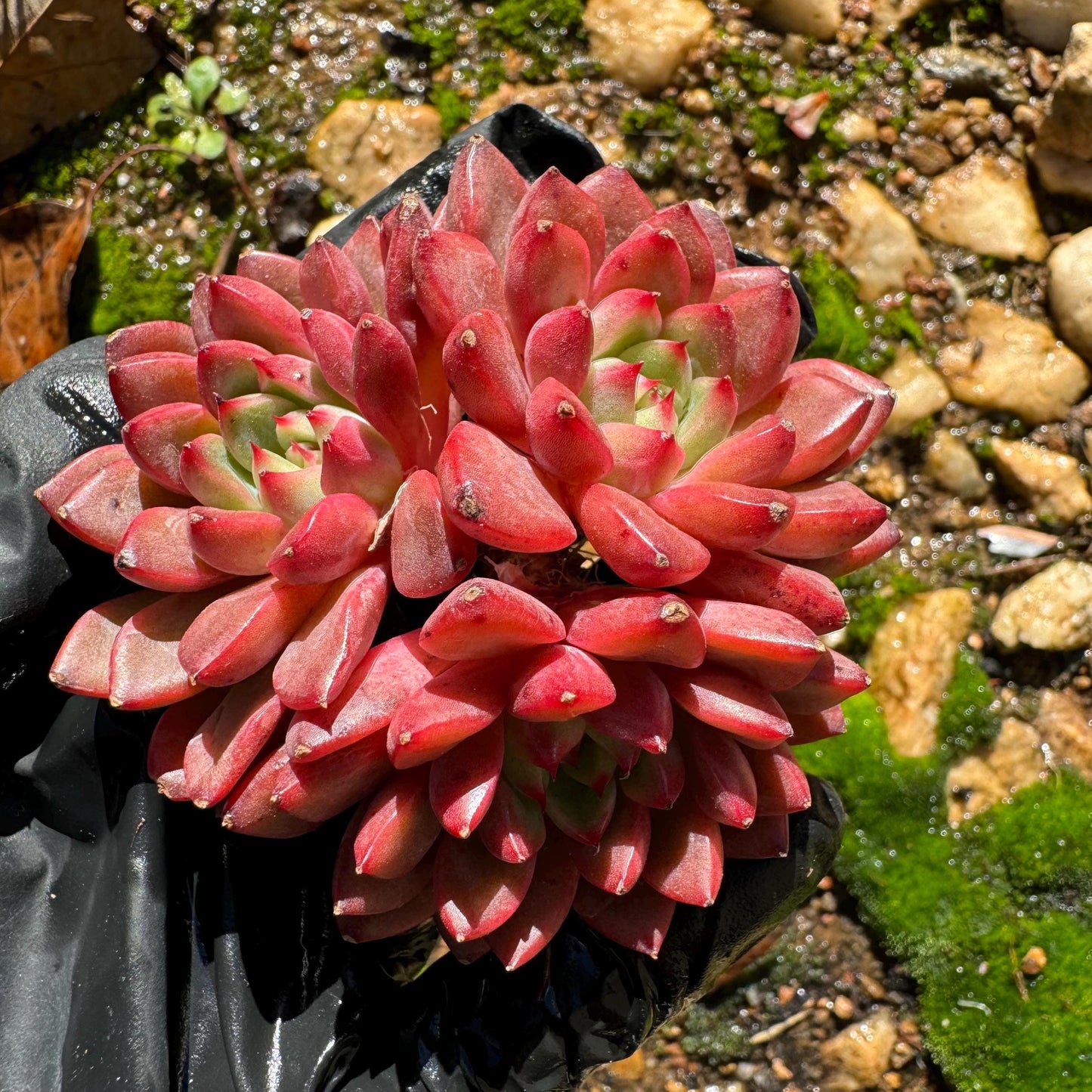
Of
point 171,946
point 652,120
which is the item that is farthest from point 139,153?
point 171,946

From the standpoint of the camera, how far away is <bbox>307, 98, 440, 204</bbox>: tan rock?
293cm

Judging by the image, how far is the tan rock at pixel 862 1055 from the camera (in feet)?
8.93

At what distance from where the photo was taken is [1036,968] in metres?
2.64

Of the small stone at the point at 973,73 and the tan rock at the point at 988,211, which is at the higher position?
the small stone at the point at 973,73

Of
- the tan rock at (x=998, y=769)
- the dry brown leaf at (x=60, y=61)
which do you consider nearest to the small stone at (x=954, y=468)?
the tan rock at (x=998, y=769)

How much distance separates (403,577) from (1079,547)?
2.27 metres

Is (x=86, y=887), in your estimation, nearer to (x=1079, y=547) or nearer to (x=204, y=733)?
(x=204, y=733)

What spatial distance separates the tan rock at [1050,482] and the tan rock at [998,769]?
61cm

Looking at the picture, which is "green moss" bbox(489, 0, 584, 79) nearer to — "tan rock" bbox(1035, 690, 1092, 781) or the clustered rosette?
the clustered rosette

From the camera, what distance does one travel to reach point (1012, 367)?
2.88m

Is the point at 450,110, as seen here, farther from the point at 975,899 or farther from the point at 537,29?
the point at 975,899

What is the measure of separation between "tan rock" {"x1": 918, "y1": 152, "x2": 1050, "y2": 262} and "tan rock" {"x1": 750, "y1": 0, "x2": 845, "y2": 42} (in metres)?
0.55

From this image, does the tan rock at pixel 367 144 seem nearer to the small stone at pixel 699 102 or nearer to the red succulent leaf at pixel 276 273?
the small stone at pixel 699 102

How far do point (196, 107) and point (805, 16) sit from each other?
5.85 ft
